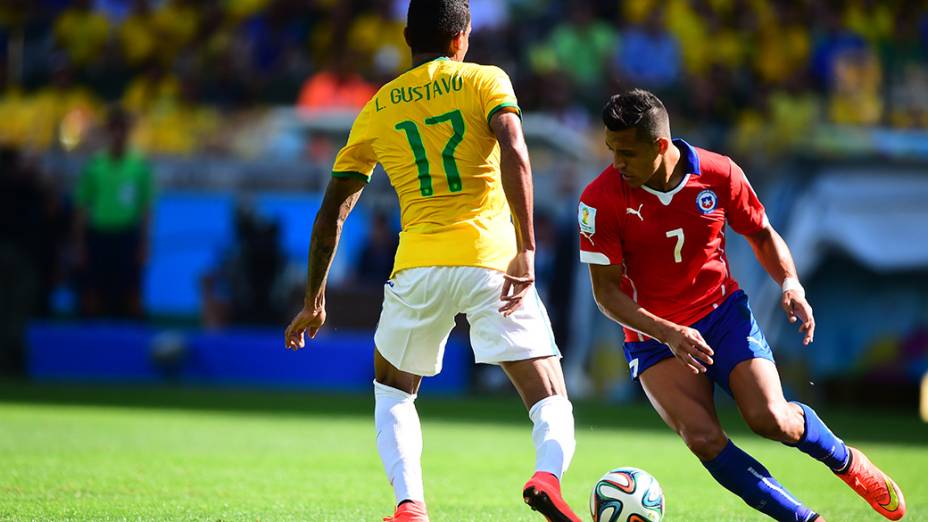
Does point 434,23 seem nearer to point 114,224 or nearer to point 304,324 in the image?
point 304,324

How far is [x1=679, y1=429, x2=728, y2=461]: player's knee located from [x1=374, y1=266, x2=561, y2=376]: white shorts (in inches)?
28.1

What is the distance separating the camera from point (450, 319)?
5.25 meters

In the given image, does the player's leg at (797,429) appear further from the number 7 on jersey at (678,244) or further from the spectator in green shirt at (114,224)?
the spectator in green shirt at (114,224)

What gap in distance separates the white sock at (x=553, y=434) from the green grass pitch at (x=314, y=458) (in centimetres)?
111

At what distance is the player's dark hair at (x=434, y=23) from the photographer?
524 cm

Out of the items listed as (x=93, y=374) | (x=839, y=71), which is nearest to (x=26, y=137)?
(x=93, y=374)

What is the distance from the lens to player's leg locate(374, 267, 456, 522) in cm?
516

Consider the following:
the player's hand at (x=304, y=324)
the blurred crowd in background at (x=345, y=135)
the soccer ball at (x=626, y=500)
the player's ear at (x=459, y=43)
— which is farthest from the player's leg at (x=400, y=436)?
the blurred crowd in background at (x=345, y=135)

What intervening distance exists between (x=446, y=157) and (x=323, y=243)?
677 mm

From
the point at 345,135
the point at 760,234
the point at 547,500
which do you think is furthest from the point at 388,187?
the point at 547,500

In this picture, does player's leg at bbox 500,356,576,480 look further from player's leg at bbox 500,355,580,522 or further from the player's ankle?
the player's ankle

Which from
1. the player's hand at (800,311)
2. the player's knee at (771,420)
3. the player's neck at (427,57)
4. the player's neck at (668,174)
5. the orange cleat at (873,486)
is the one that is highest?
the player's neck at (427,57)

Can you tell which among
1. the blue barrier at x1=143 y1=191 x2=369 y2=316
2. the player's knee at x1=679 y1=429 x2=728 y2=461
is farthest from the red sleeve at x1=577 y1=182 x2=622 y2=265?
the blue barrier at x1=143 y1=191 x2=369 y2=316

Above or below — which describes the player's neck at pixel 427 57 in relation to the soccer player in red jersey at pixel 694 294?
above
